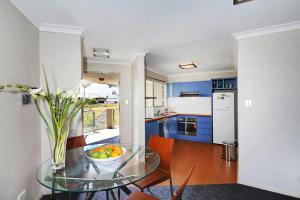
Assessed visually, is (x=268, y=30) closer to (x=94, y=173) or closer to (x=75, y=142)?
(x=94, y=173)

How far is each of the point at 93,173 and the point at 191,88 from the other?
467 centimetres

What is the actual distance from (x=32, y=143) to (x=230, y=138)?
4.57 meters

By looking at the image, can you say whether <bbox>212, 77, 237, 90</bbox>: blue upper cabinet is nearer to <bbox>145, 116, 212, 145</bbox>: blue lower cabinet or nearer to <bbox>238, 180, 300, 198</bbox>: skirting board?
<bbox>145, 116, 212, 145</bbox>: blue lower cabinet

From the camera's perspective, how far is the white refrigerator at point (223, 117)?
4.48 m

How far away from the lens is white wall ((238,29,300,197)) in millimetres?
2104

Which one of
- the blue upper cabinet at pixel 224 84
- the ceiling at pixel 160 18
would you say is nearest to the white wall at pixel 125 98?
the ceiling at pixel 160 18

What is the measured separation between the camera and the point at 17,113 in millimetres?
1634

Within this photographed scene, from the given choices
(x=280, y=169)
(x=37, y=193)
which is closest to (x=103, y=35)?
(x=37, y=193)

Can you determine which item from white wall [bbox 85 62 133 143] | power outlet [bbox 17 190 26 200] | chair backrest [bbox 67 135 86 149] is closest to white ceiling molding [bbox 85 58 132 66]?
white wall [bbox 85 62 133 143]

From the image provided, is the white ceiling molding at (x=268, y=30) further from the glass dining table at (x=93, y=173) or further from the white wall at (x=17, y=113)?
the white wall at (x=17, y=113)

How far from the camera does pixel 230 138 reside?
4.49m

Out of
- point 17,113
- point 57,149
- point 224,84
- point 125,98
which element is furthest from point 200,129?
point 17,113

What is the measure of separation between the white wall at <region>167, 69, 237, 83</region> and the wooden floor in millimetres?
2251

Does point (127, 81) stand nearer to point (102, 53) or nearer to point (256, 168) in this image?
point (102, 53)
